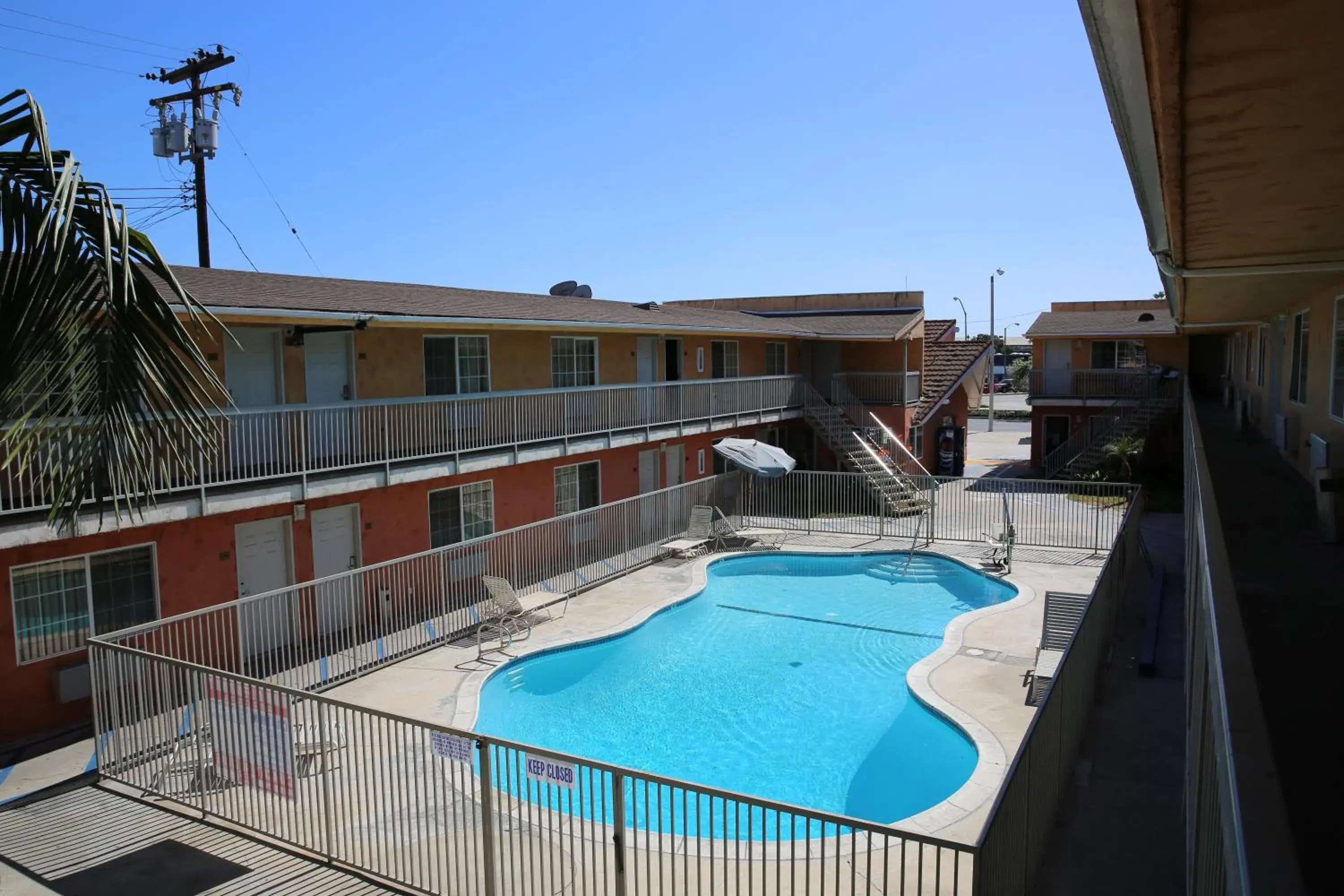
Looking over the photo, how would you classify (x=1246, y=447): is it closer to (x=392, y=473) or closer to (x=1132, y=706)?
(x=1132, y=706)

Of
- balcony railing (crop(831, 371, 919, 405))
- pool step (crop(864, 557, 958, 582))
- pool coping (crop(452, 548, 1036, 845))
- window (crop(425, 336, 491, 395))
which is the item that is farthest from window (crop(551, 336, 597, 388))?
balcony railing (crop(831, 371, 919, 405))

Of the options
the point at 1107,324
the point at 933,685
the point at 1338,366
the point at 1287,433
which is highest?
the point at 1107,324

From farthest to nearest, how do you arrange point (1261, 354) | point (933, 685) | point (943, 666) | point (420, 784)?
point (1261, 354) < point (943, 666) < point (933, 685) < point (420, 784)

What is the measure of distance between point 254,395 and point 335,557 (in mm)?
3041

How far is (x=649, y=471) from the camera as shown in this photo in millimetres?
24719

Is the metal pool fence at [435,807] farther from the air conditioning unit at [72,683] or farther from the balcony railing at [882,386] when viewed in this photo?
the balcony railing at [882,386]

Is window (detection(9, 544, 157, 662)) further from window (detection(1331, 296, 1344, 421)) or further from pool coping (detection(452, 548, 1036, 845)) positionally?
window (detection(1331, 296, 1344, 421))

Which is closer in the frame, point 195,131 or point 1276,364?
point 1276,364

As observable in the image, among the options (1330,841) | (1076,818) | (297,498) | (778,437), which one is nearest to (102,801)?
(297,498)

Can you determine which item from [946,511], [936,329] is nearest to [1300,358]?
[946,511]

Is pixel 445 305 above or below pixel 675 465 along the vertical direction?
above

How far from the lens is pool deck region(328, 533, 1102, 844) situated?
10062mm

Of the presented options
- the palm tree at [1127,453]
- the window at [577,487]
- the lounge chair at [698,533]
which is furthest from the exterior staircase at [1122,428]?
the window at [577,487]

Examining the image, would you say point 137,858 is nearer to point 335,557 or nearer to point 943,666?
point 335,557
